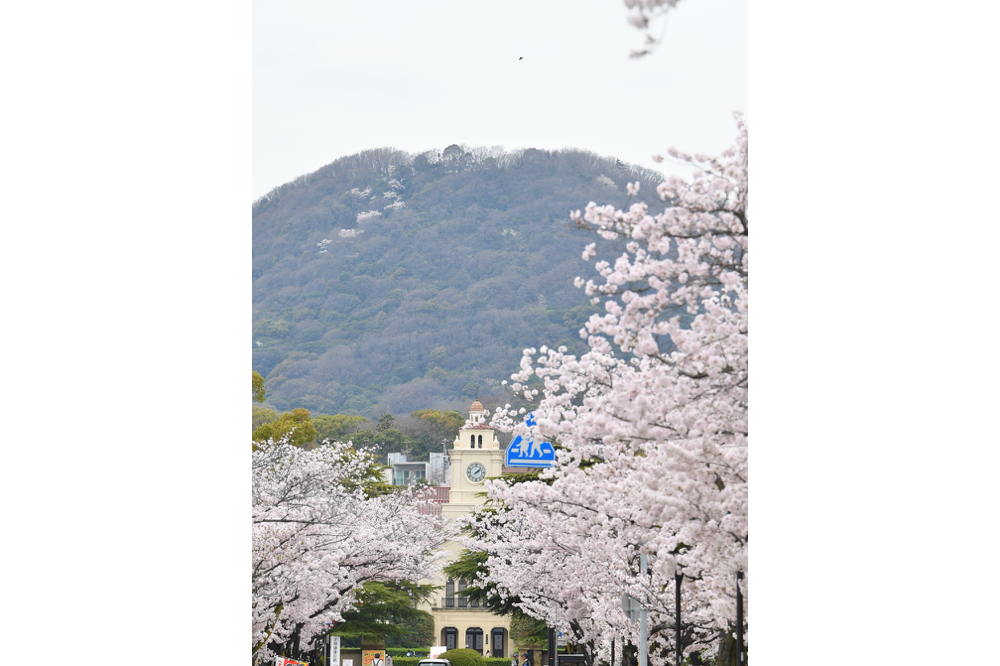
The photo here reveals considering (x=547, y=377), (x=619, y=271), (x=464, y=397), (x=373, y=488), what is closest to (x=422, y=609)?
(x=373, y=488)

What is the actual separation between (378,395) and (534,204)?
5.00 meters

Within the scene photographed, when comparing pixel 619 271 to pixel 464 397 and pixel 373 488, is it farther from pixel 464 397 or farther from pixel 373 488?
pixel 373 488

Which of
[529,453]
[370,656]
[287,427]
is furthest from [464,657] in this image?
[529,453]

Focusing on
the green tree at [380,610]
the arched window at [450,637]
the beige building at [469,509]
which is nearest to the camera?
the beige building at [469,509]

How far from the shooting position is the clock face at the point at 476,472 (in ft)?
53.2

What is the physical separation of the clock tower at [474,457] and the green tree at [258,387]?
310cm

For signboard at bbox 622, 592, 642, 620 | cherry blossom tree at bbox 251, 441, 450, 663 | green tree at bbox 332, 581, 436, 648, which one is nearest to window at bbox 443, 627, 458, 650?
green tree at bbox 332, 581, 436, 648

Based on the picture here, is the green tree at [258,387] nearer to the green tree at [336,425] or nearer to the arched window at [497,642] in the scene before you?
the green tree at [336,425]

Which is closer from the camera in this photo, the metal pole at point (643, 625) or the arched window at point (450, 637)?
the metal pole at point (643, 625)

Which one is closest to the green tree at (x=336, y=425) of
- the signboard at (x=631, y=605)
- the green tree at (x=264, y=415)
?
the green tree at (x=264, y=415)

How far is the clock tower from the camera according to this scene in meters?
14.9

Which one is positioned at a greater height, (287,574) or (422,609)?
(287,574)

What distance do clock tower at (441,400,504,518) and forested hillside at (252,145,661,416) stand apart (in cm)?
42

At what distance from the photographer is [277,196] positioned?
12812 mm
